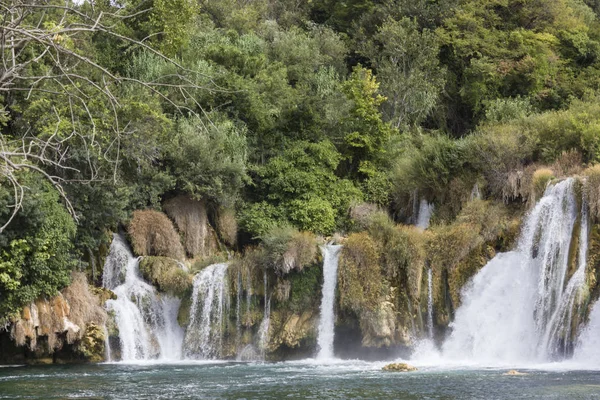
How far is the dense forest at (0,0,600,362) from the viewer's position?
82.1ft

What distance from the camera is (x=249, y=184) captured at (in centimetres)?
3244

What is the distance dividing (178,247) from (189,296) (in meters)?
2.67

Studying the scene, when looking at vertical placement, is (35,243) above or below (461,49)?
below

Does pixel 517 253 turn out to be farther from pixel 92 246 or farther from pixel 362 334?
pixel 92 246

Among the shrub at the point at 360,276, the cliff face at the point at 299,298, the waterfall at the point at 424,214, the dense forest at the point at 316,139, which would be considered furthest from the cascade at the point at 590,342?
the waterfall at the point at 424,214

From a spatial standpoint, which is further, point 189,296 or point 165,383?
point 189,296

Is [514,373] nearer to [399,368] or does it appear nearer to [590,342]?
[399,368]

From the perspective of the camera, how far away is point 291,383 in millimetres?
18219

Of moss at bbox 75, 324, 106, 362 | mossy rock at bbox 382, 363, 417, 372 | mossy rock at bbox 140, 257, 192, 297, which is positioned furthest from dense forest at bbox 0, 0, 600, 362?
mossy rock at bbox 382, 363, 417, 372

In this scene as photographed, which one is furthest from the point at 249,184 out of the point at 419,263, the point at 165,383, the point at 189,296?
the point at 165,383

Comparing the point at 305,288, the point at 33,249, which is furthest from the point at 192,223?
the point at 33,249

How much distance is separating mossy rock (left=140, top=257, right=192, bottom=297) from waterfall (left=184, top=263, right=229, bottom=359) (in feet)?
1.26

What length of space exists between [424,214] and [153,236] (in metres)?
9.96

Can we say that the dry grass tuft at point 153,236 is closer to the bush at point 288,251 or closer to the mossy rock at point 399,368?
the bush at point 288,251
